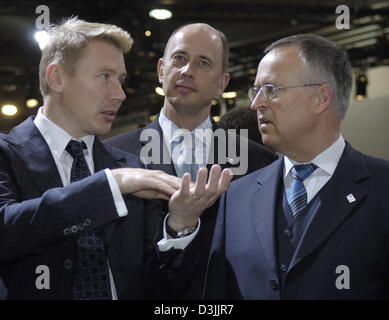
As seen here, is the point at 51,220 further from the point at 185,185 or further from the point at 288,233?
the point at 288,233

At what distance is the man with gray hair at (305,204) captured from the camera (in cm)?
180

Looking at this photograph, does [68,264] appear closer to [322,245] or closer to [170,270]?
[170,270]

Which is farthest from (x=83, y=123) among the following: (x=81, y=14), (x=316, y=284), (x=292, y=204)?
(x=81, y=14)

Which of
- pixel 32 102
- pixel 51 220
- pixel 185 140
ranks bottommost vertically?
pixel 51 220

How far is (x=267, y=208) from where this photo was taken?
2002 mm

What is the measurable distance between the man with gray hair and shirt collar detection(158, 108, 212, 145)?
620mm

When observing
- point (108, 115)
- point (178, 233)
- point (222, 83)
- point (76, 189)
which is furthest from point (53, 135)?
point (222, 83)

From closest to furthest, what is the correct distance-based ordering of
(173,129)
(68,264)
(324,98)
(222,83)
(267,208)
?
(68,264) < (267,208) < (324,98) < (173,129) < (222,83)

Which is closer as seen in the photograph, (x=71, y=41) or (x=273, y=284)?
(x=273, y=284)

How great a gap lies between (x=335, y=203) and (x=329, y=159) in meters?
0.23

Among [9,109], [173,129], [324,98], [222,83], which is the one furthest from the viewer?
[9,109]

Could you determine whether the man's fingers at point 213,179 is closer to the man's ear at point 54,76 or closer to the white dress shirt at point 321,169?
Answer: the white dress shirt at point 321,169

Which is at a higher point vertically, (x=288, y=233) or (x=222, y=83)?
(x=222, y=83)
